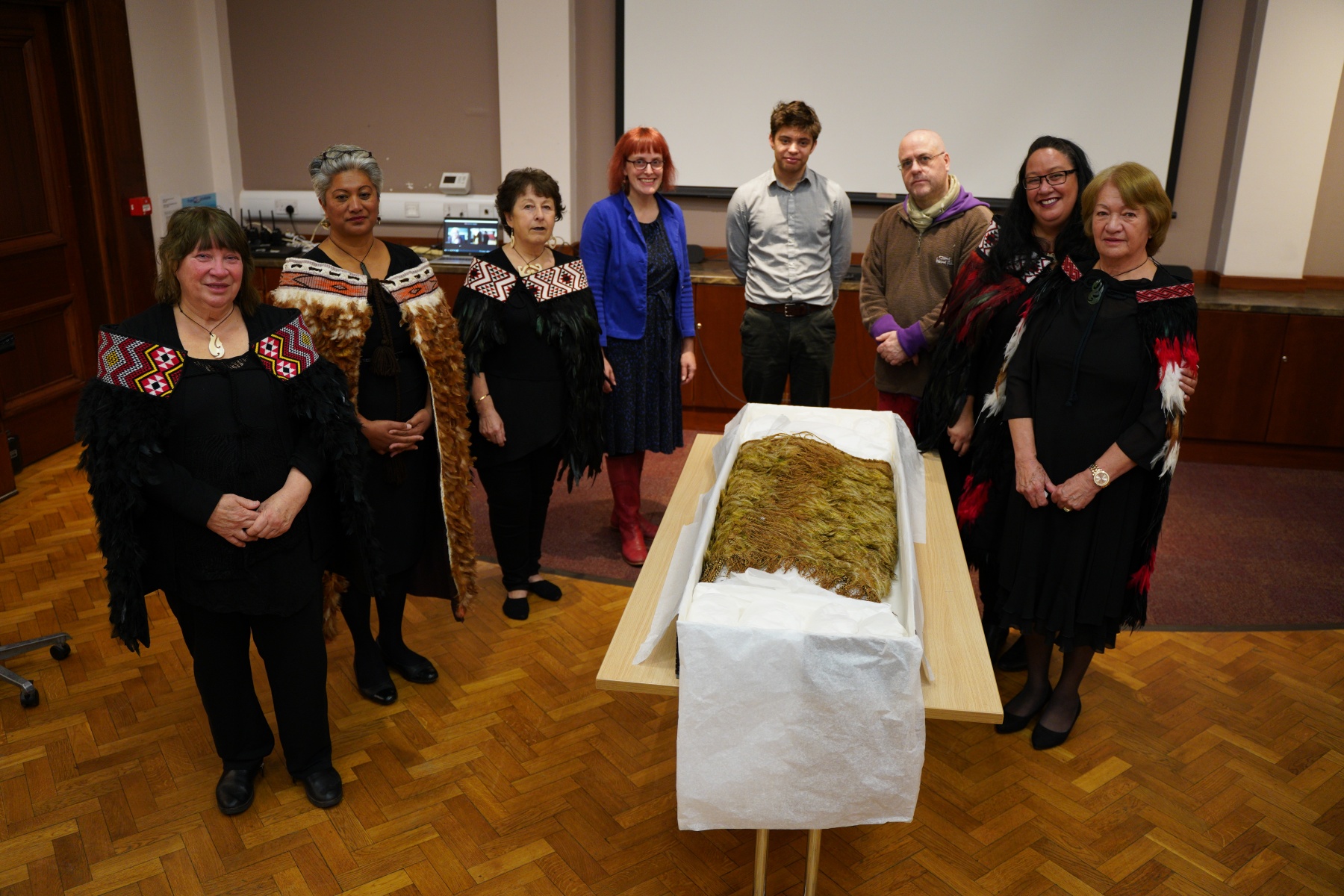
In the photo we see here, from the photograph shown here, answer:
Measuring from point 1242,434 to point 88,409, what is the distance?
5011mm

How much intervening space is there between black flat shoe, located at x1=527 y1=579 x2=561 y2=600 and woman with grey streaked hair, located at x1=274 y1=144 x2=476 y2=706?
0.60 meters

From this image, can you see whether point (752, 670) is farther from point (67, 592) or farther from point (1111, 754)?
point (67, 592)

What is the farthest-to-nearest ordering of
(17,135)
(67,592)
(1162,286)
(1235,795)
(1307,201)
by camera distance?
(1307,201) → (17,135) → (67,592) → (1235,795) → (1162,286)

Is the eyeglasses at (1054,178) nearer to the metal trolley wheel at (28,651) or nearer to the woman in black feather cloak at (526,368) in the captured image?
the woman in black feather cloak at (526,368)

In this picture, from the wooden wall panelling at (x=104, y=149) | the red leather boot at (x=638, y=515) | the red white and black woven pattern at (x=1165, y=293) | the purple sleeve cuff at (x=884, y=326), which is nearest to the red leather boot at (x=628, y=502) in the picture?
the red leather boot at (x=638, y=515)

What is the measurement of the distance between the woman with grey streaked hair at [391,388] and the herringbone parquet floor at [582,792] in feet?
1.07

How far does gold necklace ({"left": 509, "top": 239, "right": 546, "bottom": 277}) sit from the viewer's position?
3.06 metres

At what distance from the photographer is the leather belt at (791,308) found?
3.77 meters

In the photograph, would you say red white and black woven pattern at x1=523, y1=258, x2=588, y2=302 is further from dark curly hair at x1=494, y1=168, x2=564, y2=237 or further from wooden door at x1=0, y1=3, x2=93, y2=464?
wooden door at x1=0, y1=3, x2=93, y2=464

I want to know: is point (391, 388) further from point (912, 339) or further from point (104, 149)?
point (104, 149)

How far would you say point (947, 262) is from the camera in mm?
3236

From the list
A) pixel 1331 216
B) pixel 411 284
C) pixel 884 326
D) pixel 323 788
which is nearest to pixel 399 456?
pixel 411 284

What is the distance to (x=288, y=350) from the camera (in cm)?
222

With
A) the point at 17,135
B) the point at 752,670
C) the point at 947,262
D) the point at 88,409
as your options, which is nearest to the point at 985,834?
the point at 752,670
